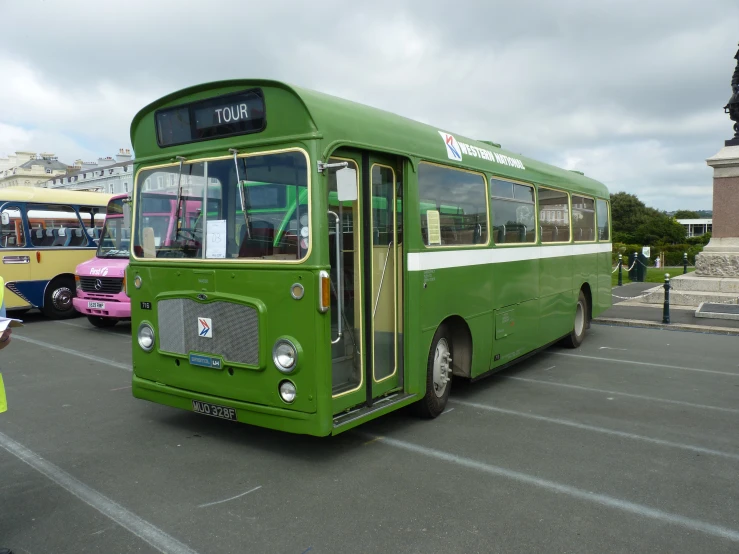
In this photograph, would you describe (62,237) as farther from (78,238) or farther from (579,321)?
(579,321)

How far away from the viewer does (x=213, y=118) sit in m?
5.32

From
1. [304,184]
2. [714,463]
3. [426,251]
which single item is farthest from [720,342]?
[304,184]

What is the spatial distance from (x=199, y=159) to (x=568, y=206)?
259 inches

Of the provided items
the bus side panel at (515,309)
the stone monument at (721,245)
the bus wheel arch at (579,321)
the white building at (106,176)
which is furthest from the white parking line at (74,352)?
the white building at (106,176)

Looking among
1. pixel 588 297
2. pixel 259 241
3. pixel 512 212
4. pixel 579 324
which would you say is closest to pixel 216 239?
pixel 259 241

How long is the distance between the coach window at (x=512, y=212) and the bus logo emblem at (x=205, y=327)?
12.4 feet

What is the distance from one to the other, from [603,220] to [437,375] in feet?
22.9

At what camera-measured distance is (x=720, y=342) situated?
449 inches

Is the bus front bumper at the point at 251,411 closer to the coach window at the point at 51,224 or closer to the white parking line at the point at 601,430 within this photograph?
the white parking line at the point at 601,430

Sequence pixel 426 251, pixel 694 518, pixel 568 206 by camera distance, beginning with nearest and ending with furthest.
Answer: pixel 694 518
pixel 426 251
pixel 568 206

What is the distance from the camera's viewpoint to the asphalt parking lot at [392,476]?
386 cm

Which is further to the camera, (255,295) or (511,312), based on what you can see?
(511,312)

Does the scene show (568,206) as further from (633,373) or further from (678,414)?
(678,414)

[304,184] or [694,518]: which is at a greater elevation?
[304,184]
